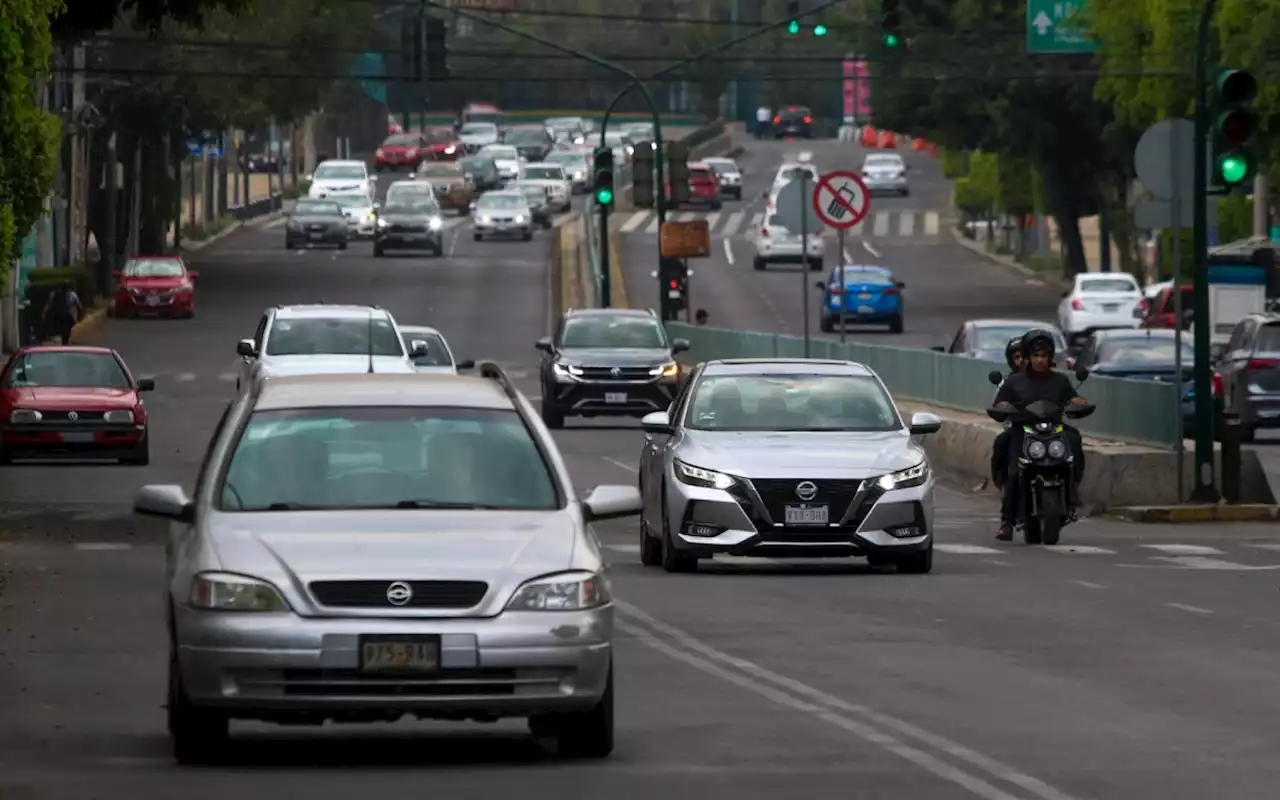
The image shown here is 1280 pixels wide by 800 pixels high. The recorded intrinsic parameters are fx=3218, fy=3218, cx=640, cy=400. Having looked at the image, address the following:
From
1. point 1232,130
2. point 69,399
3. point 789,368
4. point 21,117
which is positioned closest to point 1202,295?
point 1232,130

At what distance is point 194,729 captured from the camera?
11648 mm

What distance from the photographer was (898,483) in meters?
21.3

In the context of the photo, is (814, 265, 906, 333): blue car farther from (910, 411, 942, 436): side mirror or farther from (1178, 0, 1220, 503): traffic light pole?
(910, 411, 942, 436): side mirror

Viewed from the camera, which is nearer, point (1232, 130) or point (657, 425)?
point (657, 425)

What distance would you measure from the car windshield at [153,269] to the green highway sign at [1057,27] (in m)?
20.3

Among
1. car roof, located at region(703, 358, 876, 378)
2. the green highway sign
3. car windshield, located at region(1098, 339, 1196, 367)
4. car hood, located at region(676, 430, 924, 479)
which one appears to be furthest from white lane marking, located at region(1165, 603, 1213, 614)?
the green highway sign

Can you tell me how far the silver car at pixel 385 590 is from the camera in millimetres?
11273

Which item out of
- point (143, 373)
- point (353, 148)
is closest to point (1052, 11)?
point (143, 373)

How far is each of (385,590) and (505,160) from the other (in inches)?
4674

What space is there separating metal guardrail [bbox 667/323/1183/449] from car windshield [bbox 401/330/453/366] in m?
5.26

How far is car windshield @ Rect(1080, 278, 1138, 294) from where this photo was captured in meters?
63.7

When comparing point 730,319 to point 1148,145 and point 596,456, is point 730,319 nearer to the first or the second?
point 596,456

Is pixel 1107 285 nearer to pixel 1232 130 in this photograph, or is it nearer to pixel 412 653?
pixel 1232 130

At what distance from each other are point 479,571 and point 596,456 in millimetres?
26188
